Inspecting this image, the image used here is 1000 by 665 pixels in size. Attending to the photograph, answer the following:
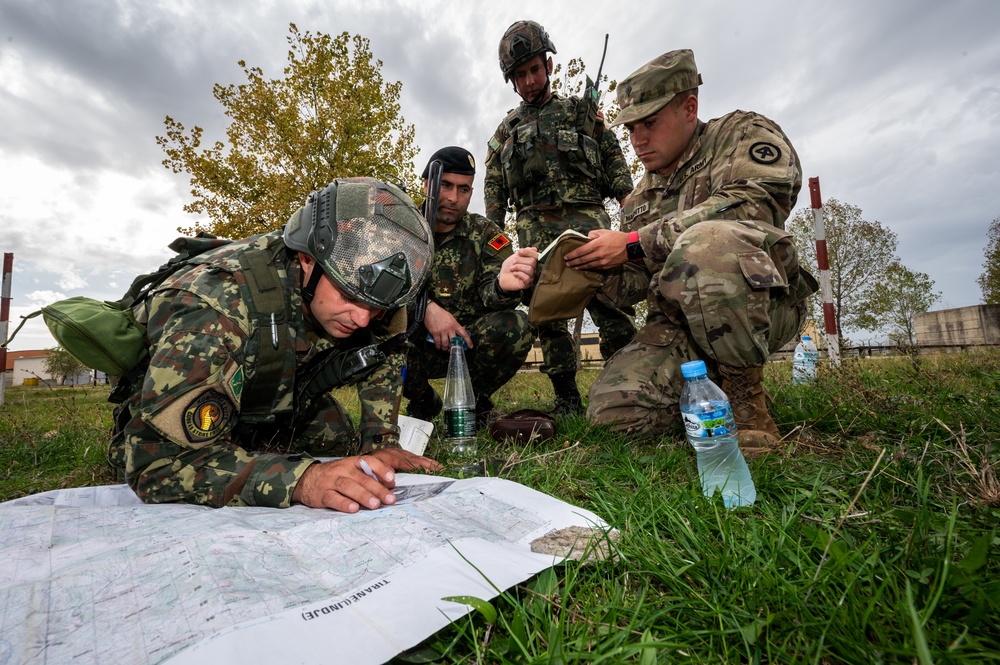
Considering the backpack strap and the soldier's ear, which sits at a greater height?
the soldier's ear

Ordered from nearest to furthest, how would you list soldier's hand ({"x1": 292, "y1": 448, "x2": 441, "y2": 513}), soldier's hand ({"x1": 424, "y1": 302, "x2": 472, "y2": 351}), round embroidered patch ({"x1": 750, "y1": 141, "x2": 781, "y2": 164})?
soldier's hand ({"x1": 292, "y1": 448, "x2": 441, "y2": 513})
round embroidered patch ({"x1": 750, "y1": 141, "x2": 781, "y2": 164})
soldier's hand ({"x1": 424, "y1": 302, "x2": 472, "y2": 351})

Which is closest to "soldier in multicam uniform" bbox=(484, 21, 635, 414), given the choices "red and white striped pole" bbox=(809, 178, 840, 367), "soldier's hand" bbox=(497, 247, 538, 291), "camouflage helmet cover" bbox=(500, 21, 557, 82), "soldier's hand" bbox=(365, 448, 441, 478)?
"camouflage helmet cover" bbox=(500, 21, 557, 82)

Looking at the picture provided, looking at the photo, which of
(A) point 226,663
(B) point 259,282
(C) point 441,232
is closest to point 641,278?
Answer: (C) point 441,232

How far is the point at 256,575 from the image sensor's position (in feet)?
3.72

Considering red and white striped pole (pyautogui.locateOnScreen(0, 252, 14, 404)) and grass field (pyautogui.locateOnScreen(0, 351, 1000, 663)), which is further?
red and white striped pole (pyautogui.locateOnScreen(0, 252, 14, 404))

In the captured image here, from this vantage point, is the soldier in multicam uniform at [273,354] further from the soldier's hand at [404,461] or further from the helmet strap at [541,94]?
the helmet strap at [541,94]

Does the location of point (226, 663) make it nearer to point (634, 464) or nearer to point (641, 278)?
point (634, 464)

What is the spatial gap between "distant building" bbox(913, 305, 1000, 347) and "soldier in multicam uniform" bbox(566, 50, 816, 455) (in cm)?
2223

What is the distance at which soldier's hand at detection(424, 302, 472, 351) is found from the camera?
11.8 ft

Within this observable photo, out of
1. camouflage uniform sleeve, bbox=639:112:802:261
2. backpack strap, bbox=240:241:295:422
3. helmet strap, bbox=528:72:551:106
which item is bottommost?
backpack strap, bbox=240:241:295:422

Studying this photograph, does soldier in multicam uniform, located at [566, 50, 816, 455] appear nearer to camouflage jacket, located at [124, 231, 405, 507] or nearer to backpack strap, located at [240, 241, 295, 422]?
backpack strap, located at [240, 241, 295, 422]

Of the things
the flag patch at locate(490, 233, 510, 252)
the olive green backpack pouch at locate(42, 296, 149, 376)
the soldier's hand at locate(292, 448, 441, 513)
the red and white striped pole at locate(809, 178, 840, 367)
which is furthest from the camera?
the red and white striped pole at locate(809, 178, 840, 367)

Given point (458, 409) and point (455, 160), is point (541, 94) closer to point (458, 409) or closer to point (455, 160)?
point (455, 160)

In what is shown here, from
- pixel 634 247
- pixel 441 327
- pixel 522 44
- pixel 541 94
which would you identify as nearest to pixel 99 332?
pixel 441 327
